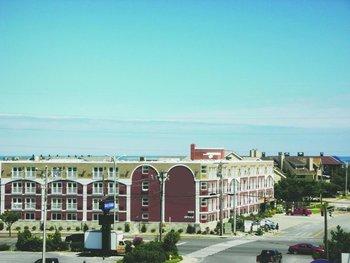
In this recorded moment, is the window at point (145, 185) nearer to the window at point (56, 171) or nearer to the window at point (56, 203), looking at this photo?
the window at point (56, 203)

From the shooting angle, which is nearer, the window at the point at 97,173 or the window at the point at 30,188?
the window at the point at 97,173

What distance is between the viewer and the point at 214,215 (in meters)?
89.2

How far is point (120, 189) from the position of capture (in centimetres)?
8838

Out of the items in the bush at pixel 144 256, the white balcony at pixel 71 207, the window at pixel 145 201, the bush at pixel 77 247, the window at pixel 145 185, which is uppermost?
the window at pixel 145 185

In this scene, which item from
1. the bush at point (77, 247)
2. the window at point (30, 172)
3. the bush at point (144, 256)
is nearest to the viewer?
the bush at point (144, 256)

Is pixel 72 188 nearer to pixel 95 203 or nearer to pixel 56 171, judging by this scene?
pixel 56 171

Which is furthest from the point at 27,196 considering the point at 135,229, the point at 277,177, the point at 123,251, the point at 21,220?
the point at 277,177

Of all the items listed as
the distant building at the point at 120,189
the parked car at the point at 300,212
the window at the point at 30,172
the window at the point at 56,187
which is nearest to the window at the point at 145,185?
the distant building at the point at 120,189

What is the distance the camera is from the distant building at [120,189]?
282ft

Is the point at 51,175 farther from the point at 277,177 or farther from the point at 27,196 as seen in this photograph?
the point at 277,177

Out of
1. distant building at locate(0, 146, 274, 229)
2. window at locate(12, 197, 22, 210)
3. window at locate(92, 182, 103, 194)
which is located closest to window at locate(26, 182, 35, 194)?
distant building at locate(0, 146, 274, 229)

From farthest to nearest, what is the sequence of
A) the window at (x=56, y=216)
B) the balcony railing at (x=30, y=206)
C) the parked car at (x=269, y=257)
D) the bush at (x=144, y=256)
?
1. the balcony railing at (x=30, y=206)
2. the window at (x=56, y=216)
3. the parked car at (x=269, y=257)
4. the bush at (x=144, y=256)

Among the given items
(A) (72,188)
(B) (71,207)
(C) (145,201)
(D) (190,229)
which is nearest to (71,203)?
(B) (71,207)

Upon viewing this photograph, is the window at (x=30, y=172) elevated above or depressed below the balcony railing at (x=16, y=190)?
above
